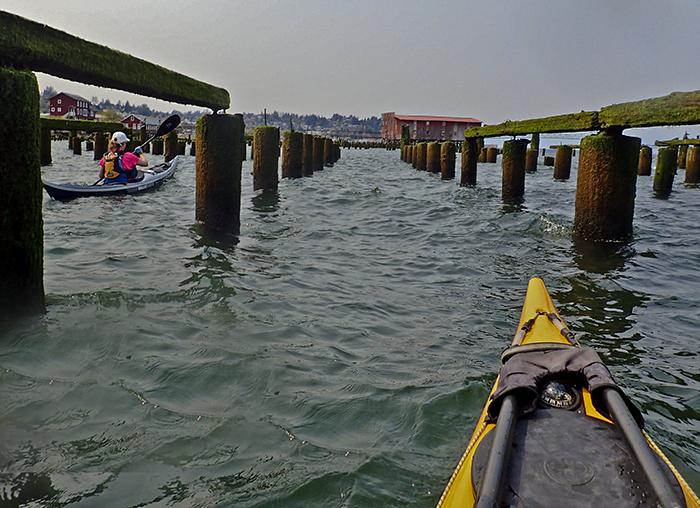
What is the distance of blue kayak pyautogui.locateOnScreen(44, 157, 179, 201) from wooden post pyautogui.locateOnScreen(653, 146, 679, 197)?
1312 centimetres

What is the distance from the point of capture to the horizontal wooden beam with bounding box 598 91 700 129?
6484mm

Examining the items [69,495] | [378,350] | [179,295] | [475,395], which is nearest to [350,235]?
[179,295]

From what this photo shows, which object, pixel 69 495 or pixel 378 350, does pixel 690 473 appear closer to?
pixel 378 350

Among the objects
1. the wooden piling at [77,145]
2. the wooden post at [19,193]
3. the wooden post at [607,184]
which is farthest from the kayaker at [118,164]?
the wooden piling at [77,145]

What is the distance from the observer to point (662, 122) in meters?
6.95

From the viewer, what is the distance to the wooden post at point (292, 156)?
18236 millimetres

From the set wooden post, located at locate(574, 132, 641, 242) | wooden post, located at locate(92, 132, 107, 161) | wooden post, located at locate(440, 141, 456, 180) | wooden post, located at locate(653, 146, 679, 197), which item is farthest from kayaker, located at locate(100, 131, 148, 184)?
wooden post, located at locate(92, 132, 107, 161)

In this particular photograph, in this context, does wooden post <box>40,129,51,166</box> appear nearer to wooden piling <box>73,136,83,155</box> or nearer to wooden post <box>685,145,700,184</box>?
wooden piling <box>73,136,83,155</box>

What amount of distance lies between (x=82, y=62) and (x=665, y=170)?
15.6 m

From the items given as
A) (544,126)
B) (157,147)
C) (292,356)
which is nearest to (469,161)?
(544,126)

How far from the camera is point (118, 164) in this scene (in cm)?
1303

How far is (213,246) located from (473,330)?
12.7ft

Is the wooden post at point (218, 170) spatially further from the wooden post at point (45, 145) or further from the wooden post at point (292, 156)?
the wooden post at point (45, 145)

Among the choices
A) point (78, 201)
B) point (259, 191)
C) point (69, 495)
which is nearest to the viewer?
point (69, 495)
